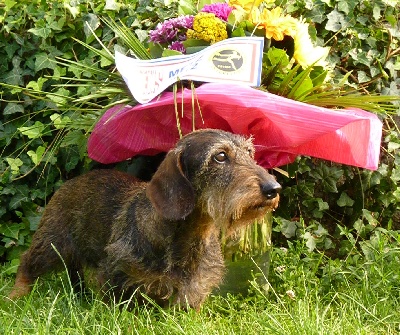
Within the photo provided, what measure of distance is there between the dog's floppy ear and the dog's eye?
19 centimetres

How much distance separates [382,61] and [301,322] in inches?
98.6

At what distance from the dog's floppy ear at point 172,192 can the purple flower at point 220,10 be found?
986 mm

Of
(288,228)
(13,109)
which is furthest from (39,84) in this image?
(288,228)

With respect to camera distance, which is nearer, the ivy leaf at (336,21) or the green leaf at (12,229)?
the ivy leaf at (336,21)

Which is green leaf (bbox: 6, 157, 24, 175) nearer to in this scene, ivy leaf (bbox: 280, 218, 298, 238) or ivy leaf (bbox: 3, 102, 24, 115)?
ivy leaf (bbox: 3, 102, 24, 115)

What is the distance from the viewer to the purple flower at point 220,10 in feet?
13.5

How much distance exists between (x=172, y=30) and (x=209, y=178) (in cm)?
110

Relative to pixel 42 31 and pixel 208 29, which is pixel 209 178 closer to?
pixel 208 29

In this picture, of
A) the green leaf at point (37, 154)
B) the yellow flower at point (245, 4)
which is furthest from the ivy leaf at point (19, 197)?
the yellow flower at point (245, 4)

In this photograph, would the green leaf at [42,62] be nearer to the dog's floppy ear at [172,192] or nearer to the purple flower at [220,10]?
the purple flower at [220,10]

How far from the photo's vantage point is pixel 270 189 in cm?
334

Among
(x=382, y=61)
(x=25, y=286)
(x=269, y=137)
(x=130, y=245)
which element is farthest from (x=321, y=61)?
(x=25, y=286)

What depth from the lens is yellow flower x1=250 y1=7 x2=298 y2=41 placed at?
13.1ft

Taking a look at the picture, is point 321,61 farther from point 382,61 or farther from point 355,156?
point 382,61
